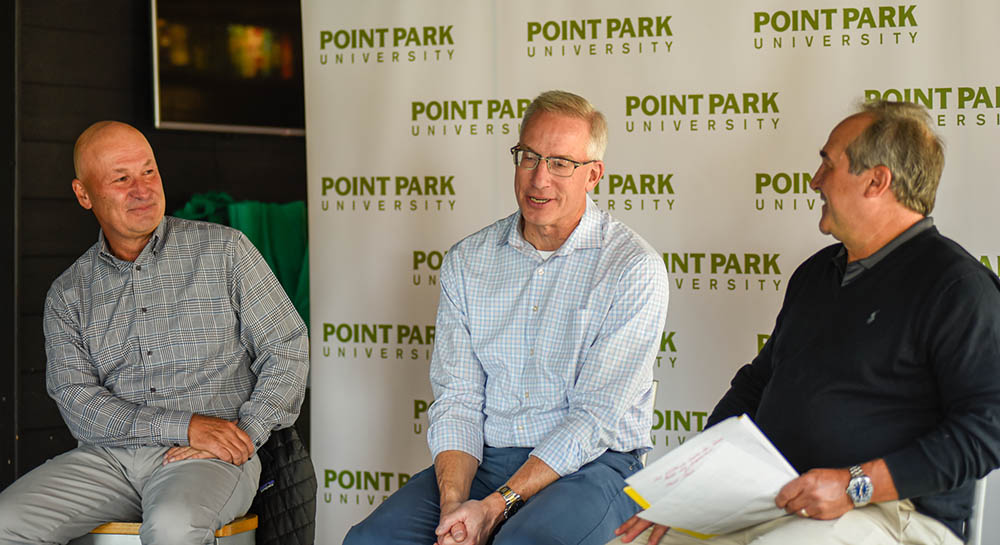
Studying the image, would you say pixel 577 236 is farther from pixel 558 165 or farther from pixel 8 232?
pixel 8 232

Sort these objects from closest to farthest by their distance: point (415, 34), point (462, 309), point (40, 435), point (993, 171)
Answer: point (462, 309)
point (993, 171)
point (415, 34)
point (40, 435)

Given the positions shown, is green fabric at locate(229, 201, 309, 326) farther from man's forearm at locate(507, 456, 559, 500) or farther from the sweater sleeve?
the sweater sleeve

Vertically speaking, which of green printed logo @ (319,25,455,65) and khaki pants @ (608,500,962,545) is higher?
green printed logo @ (319,25,455,65)

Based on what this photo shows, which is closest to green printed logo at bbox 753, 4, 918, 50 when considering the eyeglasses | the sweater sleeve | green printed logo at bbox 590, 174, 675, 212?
green printed logo at bbox 590, 174, 675, 212

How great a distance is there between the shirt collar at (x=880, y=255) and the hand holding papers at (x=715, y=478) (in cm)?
50

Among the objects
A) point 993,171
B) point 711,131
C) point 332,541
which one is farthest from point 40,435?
point 993,171

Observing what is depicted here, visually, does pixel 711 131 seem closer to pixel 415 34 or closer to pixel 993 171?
pixel 993 171

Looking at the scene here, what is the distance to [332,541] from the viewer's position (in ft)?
11.6

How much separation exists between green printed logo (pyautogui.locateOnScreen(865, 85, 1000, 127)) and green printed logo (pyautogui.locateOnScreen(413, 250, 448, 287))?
1.51 metres

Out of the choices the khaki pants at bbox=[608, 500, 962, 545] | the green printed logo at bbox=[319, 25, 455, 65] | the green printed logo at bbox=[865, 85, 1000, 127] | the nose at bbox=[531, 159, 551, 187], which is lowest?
the khaki pants at bbox=[608, 500, 962, 545]

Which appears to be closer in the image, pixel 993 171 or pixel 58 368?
pixel 58 368

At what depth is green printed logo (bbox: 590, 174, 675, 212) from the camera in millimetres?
3146

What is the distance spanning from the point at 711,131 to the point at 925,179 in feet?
4.04

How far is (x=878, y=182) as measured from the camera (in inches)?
75.5
